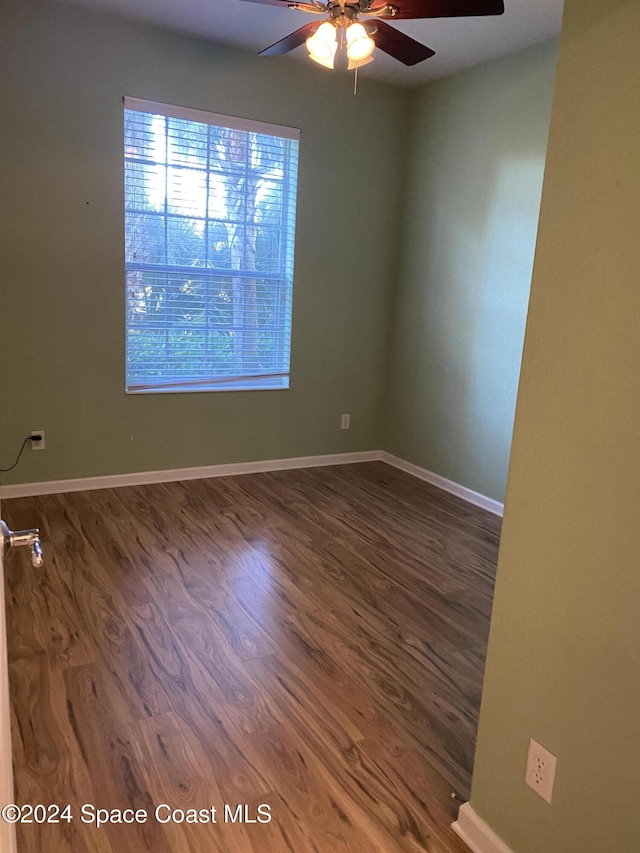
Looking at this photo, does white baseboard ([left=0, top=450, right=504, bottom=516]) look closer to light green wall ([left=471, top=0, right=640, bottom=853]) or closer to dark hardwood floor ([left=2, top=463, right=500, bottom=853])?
dark hardwood floor ([left=2, top=463, right=500, bottom=853])

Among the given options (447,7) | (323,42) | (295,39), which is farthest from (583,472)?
(295,39)

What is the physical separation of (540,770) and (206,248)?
344 centimetres

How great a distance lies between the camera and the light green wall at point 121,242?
3.35 metres

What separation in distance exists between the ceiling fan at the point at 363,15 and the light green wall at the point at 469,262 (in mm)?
1205

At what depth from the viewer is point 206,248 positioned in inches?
155

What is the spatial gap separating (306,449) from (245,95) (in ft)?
7.84

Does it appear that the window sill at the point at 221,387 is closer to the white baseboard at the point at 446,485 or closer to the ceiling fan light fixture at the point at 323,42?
the white baseboard at the point at 446,485

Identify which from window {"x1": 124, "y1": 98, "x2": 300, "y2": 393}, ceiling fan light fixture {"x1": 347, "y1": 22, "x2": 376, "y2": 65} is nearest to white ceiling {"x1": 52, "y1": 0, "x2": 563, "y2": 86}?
window {"x1": 124, "y1": 98, "x2": 300, "y2": 393}

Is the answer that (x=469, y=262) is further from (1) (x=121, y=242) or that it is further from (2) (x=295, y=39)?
(1) (x=121, y=242)

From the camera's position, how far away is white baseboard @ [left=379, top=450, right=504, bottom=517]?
3.90 meters

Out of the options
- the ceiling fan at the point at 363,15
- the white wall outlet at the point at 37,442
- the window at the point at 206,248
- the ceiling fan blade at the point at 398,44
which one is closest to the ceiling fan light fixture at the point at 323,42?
the ceiling fan at the point at 363,15

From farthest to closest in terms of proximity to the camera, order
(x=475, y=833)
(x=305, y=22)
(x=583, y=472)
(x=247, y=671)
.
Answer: (x=305, y=22), (x=247, y=671), (x=475, y=833), (x=583, y=472)

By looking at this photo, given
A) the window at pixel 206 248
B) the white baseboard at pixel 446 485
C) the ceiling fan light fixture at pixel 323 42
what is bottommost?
the white baseboard at pixel 446 485

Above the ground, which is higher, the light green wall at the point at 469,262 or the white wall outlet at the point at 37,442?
the light green wall at the point at 469,262
